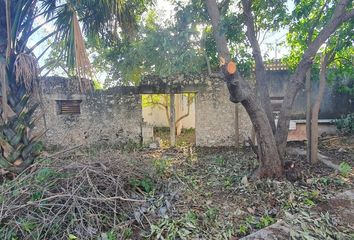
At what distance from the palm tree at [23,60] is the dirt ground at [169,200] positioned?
1.64 ft

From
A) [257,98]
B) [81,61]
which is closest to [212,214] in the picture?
[257,98]

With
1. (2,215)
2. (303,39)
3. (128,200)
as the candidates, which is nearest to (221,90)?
(303,39)

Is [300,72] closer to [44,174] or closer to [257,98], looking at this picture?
[257,98]

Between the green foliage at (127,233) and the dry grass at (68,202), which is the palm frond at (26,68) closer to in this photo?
the dry grass at (68,202)

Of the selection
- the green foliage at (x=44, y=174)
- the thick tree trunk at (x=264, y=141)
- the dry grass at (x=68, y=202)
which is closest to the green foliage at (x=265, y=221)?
the thick tree trunk at (x=264, y=141)

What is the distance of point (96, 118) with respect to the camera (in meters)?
7.35

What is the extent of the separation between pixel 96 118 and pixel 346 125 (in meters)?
7.23

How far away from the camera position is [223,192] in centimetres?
362

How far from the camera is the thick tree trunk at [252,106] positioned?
3385 millimetres

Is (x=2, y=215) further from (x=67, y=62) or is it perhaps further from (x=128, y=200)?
(x=67, y=62)

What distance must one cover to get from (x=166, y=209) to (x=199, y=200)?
0.52m

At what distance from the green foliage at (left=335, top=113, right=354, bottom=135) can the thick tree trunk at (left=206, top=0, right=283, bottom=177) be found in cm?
466

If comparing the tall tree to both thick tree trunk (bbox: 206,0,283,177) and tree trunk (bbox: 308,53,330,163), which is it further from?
tree trunk (bbox: 308,53,330,163)

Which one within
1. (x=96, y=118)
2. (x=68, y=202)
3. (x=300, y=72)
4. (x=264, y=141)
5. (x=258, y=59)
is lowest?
(x=68, y=202)
